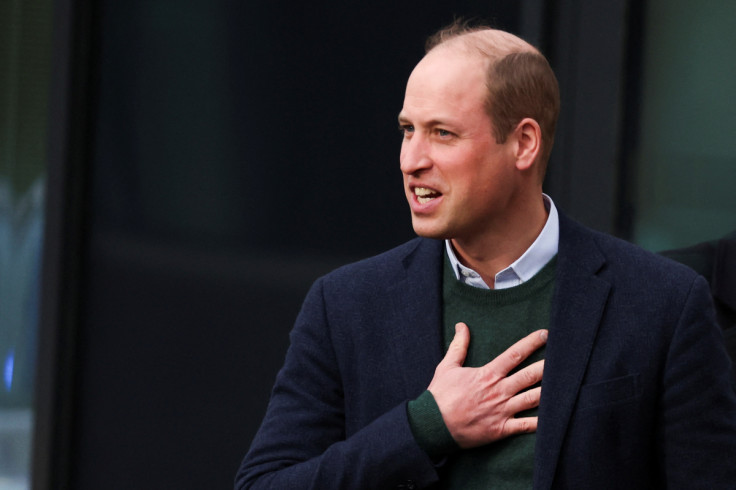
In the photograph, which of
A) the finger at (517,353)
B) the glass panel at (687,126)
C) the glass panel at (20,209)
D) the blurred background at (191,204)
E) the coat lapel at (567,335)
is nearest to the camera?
the coat lapel at (567,335)

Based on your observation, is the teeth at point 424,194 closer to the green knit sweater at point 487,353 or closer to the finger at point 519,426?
the green knit sweater at point 487,353

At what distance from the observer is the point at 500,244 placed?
2.69 metres

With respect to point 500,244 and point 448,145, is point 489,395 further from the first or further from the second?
point 448,145

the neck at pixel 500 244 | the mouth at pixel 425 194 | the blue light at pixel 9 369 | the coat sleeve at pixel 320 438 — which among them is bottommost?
the blue light at pixel 9 369

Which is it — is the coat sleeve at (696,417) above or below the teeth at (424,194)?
below

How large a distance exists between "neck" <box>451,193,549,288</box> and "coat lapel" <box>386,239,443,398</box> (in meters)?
0.12

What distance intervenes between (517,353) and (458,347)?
156 mm

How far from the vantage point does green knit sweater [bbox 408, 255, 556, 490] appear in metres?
2.50

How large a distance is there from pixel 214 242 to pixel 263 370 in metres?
0.69

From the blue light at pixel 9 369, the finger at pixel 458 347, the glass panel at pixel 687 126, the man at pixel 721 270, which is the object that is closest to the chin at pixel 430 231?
the finger at pixel 458 347

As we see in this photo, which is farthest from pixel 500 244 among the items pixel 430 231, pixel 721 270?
pixel 721 270

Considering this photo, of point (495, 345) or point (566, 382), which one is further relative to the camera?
point (495, 345)

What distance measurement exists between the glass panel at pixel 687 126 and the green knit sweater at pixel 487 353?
77.7 inches

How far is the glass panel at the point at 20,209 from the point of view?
17.8 ft
